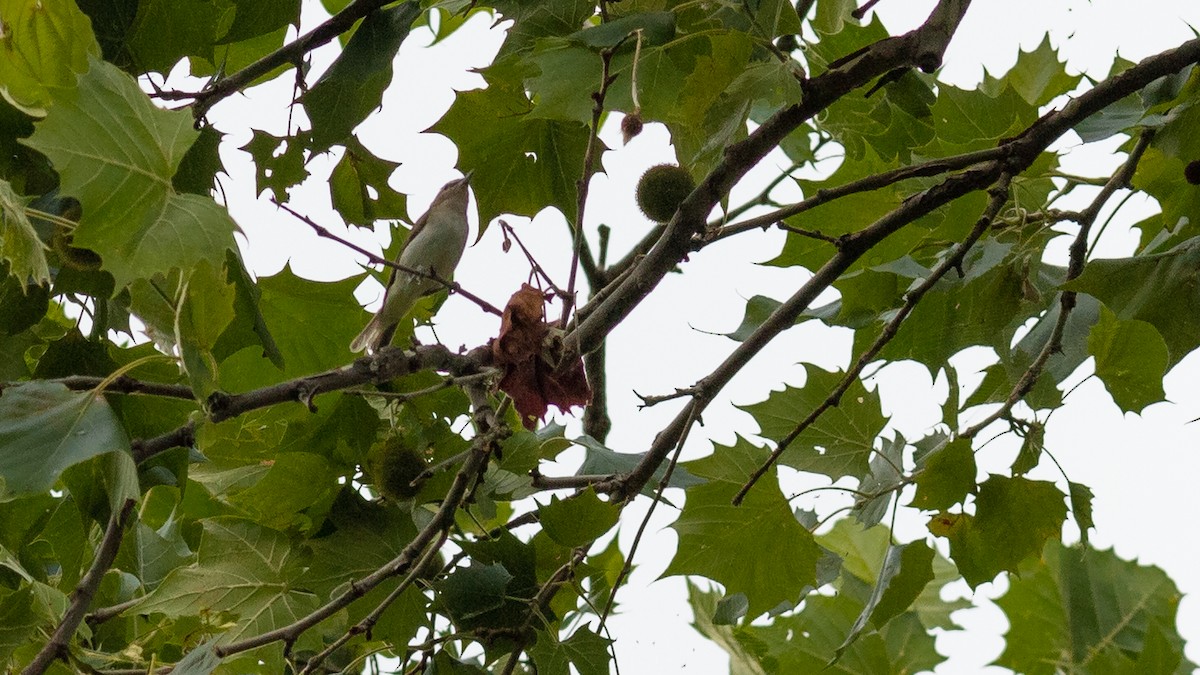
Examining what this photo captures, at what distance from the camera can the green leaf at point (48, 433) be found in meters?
1.13

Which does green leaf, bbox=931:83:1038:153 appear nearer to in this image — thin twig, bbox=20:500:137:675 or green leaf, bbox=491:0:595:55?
green leaf, bbox=491:0:595:55

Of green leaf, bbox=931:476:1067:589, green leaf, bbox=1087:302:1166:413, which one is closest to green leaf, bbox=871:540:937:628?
green leaf, bbox=931:476:1067:589

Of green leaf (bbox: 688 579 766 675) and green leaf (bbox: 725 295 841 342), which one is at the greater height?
green leaf (bbox: 725 295 841 342)

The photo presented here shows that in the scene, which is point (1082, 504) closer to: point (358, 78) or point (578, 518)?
point (578, 518)

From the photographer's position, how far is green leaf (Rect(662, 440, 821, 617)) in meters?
1.63

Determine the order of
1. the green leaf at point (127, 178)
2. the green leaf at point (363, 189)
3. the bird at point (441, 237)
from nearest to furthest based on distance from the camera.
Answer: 1. the green leaf at point (127, 178)
2. the green leaf at point (363, 189)
3. the bird at point (441, 237)

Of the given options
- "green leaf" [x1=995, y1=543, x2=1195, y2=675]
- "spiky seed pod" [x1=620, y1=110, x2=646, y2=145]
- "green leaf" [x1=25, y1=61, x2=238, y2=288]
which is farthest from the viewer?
"green leaf" [x1=995, y1=543, x2=1195, y2=675]

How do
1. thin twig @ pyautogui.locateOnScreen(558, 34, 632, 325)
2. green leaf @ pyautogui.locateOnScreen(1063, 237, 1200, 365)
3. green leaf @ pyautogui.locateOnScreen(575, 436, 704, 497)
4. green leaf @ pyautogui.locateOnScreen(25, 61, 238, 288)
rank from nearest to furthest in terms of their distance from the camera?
green leaf @ pyautogui.locateOnScreen(25, 61, 238, 288) → thin twig @ pyautogui.locateOnScreen(558, 34, 632, 325) → green leaf @ pyautogui.locateOnScreen(1063, 237, 1200, 365) → green leaf @ pyautogui.locateOnScreen(575, 436, 704, 497)

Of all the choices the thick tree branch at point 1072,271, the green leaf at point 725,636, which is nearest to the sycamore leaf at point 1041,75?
the thick tree branch at point 1072,271

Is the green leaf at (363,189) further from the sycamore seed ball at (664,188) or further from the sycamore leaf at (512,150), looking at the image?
the sycamore seed ball at (664,188)

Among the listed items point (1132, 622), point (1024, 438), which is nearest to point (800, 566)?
point (1024, 438)

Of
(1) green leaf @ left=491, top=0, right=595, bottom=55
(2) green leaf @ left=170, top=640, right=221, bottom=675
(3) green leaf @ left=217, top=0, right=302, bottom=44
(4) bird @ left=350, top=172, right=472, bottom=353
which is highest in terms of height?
(4) bird @ left=350, top=172, right=472, bottom=353

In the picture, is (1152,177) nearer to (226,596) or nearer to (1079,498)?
(1079,498)

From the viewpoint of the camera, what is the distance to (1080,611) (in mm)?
2879
